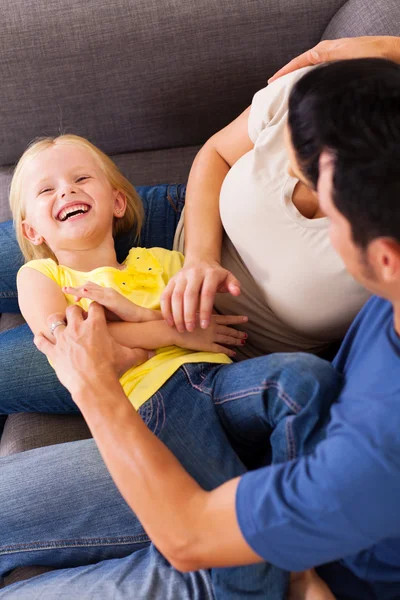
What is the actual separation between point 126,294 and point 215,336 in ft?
0.72

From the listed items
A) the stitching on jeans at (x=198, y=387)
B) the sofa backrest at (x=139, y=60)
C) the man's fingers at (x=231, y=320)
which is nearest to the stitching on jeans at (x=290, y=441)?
the stitching on jeans at (x=198, y=387)

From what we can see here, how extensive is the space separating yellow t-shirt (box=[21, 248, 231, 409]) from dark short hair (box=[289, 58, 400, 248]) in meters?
0.53

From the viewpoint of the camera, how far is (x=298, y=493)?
30.9 inches

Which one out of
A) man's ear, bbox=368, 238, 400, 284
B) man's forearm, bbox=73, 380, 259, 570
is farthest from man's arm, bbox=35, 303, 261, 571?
man's ear, bbox=368, 238, 400, 284

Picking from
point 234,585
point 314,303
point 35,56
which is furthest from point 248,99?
point 234,585

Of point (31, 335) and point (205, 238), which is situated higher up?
point (205, 238)

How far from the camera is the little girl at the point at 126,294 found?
3.69ft

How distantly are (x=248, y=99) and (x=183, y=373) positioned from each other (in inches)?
41.3

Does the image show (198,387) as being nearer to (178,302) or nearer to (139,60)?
(178,302)

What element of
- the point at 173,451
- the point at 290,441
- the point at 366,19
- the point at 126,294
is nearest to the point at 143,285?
the point at 126,294

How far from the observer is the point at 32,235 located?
4.97 ft

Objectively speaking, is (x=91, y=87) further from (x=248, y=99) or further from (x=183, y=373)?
(x=183, y=373)

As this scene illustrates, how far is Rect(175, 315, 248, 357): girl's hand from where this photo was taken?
128 centimetres

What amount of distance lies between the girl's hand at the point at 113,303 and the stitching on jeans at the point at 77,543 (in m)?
0.41
